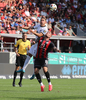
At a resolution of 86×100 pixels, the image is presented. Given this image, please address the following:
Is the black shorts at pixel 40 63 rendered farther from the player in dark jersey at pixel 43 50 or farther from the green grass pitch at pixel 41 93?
the green grass pitch at pixel 41 93

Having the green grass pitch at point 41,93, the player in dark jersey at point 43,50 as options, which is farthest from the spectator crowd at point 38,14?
the player in dark jersey at point 43,50

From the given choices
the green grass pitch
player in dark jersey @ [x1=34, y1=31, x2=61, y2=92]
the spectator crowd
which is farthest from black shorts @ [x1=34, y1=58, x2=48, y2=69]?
the spectator crowd

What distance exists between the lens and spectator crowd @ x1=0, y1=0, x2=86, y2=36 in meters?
22.3

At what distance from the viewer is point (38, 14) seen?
25625 mm

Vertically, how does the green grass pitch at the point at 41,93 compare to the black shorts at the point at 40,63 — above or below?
below

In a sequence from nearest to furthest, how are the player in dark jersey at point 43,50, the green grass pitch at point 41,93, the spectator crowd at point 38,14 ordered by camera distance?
the green grass pitch at point 41,93, the player in dark jersey at point 43,50, the spectator crowd at point 38,14

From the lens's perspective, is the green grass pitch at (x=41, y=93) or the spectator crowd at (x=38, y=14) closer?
the green grass pitch at (x=41, y=93)

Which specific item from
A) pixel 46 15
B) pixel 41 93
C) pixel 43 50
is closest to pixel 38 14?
pixel 46 15

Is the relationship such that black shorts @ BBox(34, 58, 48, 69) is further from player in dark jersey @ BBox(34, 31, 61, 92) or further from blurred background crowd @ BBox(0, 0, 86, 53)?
blurred background crowd @ BBox(0, 0, 86, 53)

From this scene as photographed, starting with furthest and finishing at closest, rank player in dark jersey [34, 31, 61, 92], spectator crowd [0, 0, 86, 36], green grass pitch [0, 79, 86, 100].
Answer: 1. spectator crowd [0, 0, 86, 36]
2. player in dark jersey [34, 31, 61, 92]
3. green grass pitch [0, 79, 86, 100]

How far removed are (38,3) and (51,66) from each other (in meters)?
11.2

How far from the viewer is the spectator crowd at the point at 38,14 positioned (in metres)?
22.3

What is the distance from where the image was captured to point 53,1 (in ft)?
95.0

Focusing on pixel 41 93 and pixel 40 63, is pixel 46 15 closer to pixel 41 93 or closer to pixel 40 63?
pixel 40 63
